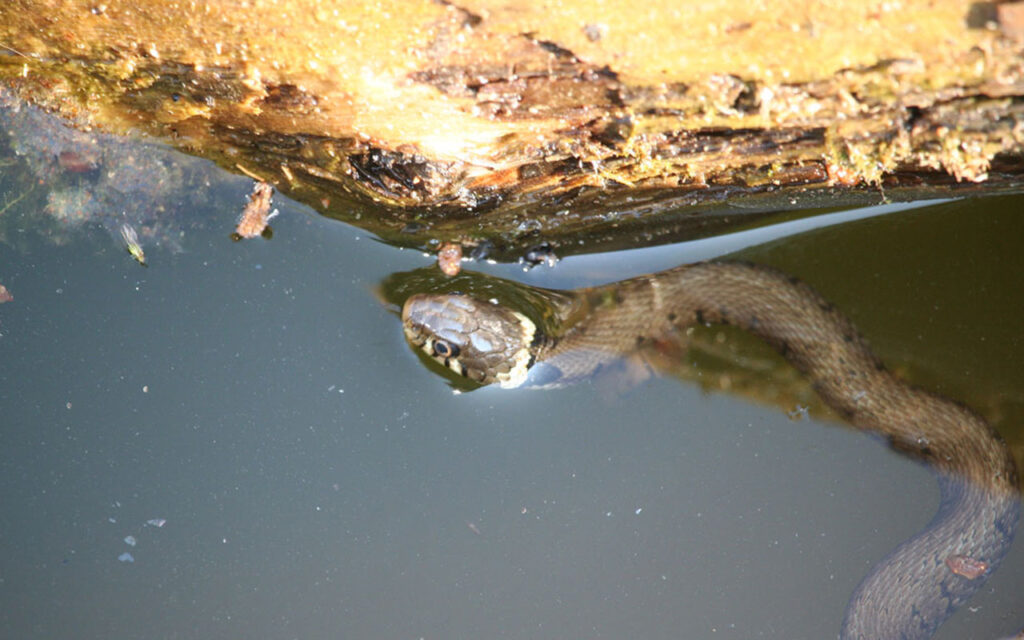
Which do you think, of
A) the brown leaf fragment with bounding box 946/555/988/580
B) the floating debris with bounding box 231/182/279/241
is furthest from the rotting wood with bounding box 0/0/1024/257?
the brown leaf fragment with bounding box 946/555/988/580

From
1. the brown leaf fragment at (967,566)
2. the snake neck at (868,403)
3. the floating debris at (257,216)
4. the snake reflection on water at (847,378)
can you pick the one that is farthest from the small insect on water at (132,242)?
the brown leaf fragment at (967,566)

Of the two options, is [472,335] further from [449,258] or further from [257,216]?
[257,216]

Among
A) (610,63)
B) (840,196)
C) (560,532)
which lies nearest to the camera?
(610,63)

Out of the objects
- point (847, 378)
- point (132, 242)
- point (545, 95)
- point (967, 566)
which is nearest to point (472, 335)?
point (545, 95)

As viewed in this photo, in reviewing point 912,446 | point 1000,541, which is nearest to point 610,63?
point 912,446

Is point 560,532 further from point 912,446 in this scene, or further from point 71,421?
point 71,421

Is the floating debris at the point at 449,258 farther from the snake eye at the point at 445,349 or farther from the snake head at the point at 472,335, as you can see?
the snake eye at the point at 445,349
